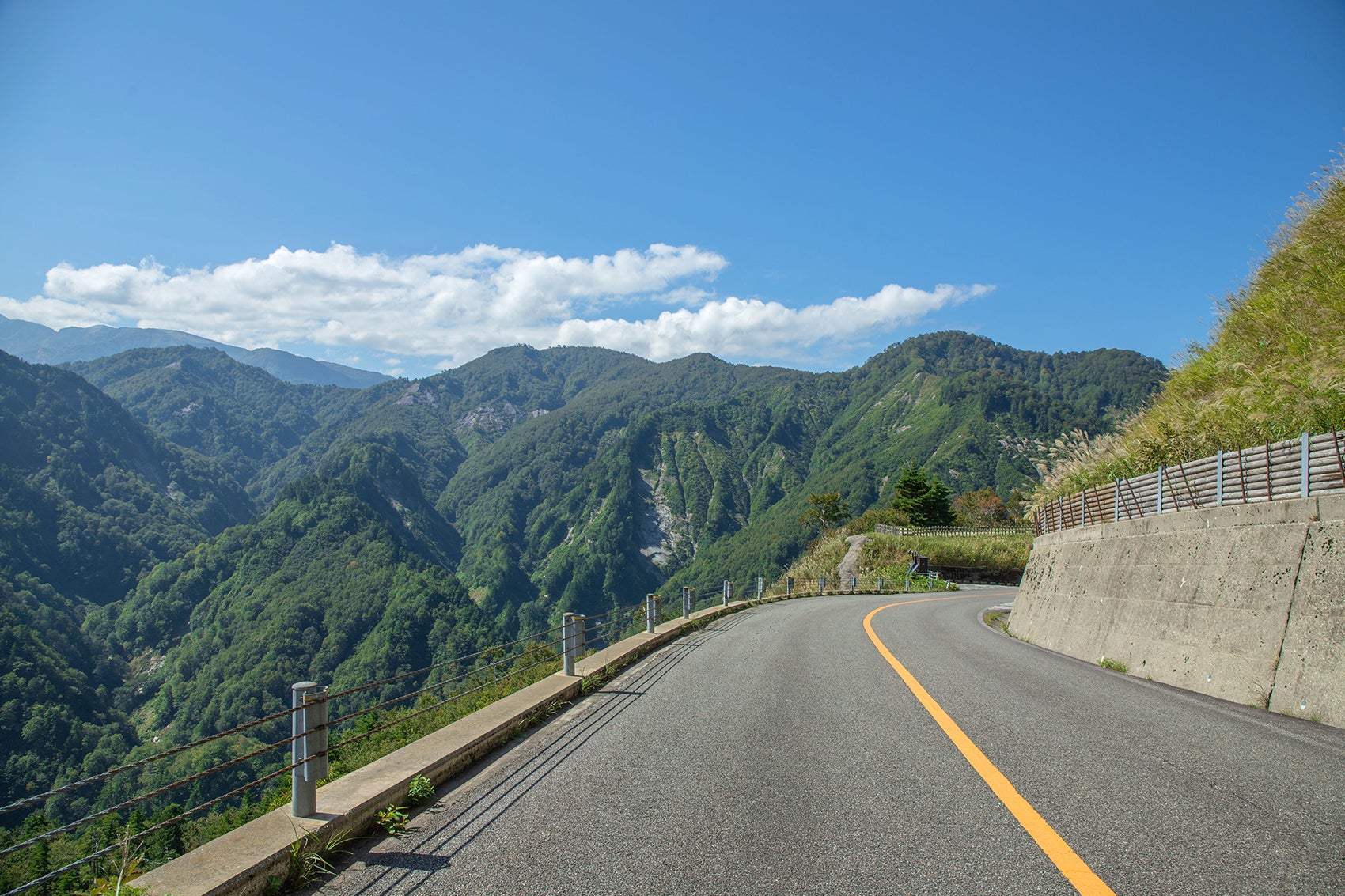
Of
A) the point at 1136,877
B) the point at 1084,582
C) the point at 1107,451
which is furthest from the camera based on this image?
the point at 1107,451

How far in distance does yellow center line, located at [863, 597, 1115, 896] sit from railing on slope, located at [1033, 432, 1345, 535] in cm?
437

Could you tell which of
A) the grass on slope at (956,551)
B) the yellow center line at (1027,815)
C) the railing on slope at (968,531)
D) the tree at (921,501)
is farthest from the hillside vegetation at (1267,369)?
the tree at (921,501)

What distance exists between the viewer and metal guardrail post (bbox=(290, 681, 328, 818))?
4020 millimetres

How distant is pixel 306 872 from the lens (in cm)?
361

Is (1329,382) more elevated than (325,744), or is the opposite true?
(1329,382)

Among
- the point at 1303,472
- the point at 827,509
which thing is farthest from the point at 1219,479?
the point at 827,509

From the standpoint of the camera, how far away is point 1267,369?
10.0m

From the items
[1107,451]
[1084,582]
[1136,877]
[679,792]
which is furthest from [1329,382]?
[679,792]

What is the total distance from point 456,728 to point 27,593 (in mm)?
197985

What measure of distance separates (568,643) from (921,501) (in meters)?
70.2

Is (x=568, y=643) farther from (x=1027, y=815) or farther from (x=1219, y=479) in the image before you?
(x=1219, y=479)

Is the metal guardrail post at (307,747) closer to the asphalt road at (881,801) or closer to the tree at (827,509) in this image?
the asphalt road at (881,801)

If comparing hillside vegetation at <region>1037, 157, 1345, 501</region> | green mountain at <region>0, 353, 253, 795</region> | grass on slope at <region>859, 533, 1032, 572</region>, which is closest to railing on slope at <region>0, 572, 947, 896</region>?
hillside vegetation at <region>1037, 157, 1345, 501</region>

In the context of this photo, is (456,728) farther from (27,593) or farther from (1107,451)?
(27,593)
